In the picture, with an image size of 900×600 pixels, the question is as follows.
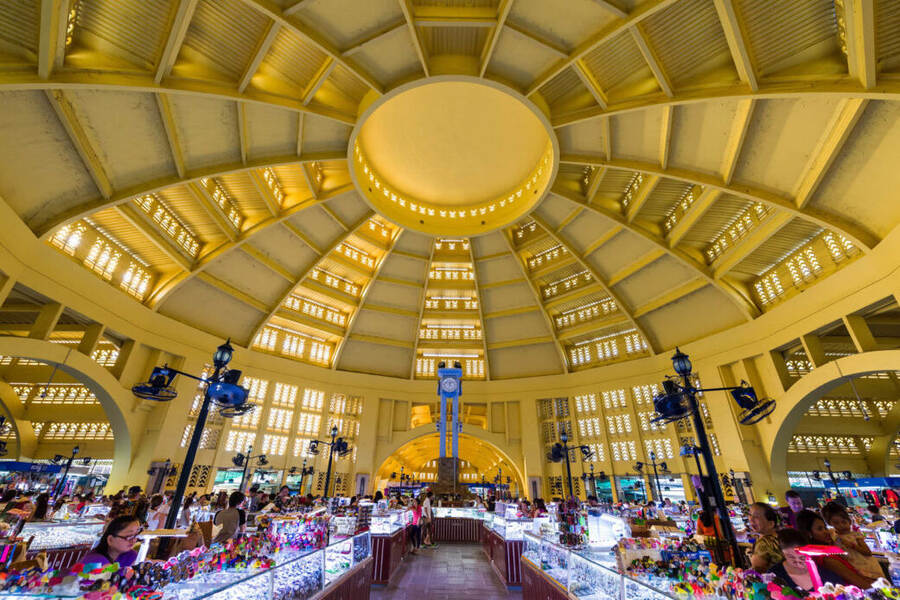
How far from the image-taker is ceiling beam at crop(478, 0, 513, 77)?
11.9 m

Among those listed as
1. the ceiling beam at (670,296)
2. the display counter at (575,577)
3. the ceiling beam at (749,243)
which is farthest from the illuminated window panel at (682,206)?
the display counter at (575,577)

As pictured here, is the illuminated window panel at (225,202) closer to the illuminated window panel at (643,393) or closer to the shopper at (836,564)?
the shopper at (836,564)

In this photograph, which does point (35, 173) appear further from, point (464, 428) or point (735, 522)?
point (464, 428)

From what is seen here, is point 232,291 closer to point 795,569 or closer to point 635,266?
point 635,266

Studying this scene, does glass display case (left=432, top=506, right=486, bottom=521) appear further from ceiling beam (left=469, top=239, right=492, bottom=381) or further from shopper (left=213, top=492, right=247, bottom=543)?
ceiling beam (left=469, top=239, right=492, bottom=381)

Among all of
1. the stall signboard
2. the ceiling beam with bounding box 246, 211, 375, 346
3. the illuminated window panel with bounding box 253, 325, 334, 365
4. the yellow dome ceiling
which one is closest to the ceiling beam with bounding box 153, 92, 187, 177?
the yellow dome ceiling

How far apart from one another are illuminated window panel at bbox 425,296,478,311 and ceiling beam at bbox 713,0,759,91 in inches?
897

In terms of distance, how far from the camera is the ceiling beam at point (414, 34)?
38.3 ft

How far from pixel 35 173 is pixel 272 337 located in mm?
17504

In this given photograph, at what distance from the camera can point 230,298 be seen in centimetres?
2508

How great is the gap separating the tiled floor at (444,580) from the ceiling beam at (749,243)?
1805cm

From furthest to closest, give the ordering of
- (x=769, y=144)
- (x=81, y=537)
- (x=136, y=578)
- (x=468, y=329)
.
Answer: (x=468, y=329)
(x=769, y=144)
(x=81, y=537)
(x=136, y=578)

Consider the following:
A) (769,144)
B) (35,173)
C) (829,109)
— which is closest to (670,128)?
(769,144)

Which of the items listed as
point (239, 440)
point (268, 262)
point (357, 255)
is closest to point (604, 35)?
point (268, 262)
